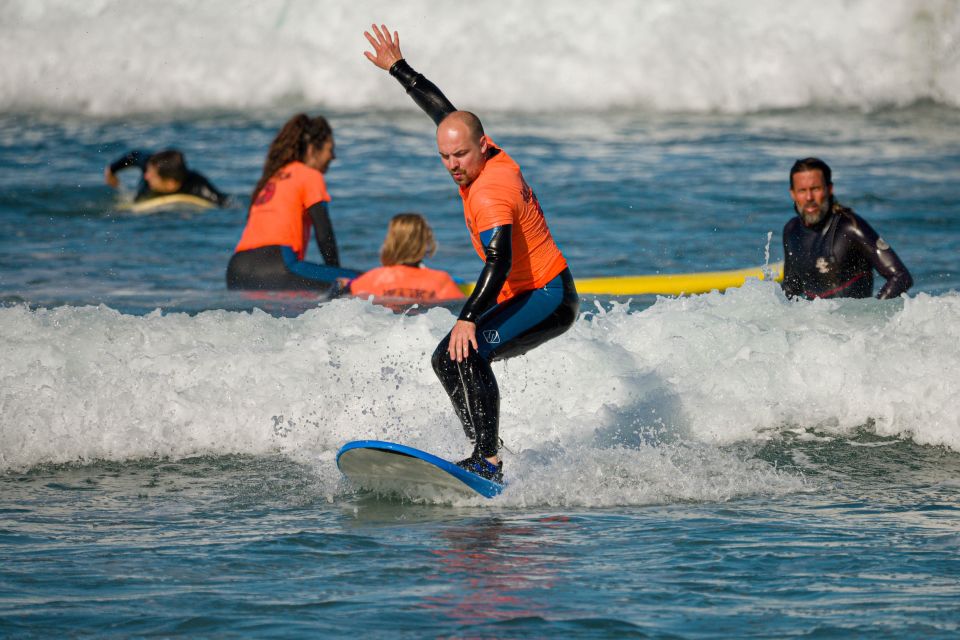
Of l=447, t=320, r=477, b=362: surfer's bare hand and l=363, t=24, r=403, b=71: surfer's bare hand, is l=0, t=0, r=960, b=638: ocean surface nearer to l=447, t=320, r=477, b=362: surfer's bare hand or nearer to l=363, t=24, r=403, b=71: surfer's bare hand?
l=447, t=320, r=477, b=362: surfer's bare hand

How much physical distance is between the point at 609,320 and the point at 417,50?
15.9 m

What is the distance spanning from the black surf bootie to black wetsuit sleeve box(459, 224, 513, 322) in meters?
0.63

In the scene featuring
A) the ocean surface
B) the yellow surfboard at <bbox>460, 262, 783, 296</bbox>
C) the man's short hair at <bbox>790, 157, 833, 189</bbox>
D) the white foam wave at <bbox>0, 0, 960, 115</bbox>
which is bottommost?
the ocean surface

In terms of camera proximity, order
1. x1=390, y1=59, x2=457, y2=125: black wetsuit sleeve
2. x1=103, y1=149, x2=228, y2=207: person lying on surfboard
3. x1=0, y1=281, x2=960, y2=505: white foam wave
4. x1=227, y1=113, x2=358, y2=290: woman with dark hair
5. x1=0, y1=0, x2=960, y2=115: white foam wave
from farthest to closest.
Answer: x1=0, y1=0, x2=960, y2=115: white foam wave < x1=103, y1=149, x2=228, y2=207: person lying on surfboard < x1=227, y1=113, x2=358, y2=290: woman with dark hair < x1=0, y1=281, x2=960, y2=505: white foam wave < x1=390, y1=59, x2=457, y2=125: black wetsuit sleeve

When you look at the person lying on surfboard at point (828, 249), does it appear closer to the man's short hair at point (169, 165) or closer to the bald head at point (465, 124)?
the bald head at point (465, 124)

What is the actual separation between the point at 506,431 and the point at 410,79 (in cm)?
191

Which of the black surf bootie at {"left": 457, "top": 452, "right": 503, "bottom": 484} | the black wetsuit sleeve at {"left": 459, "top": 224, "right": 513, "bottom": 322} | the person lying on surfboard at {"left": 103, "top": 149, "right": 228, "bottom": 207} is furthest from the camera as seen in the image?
the person lying on surfboard at {"left": 103, "top": 149, "right": 228, "bottom": 207}

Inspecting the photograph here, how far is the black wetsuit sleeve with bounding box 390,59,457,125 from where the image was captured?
605cm

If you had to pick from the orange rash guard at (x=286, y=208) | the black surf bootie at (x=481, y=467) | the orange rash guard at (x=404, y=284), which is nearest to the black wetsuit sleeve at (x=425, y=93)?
the black surf bootie at (x=481, y=467)

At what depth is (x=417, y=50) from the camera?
910 inches

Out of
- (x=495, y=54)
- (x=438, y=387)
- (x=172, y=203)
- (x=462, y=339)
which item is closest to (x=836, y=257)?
(x=438, y=387)

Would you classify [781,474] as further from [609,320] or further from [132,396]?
[132,396]

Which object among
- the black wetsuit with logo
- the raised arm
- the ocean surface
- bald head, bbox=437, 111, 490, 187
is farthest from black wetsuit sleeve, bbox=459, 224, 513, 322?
the black wetsuit with logo

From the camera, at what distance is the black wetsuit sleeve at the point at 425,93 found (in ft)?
19.8
